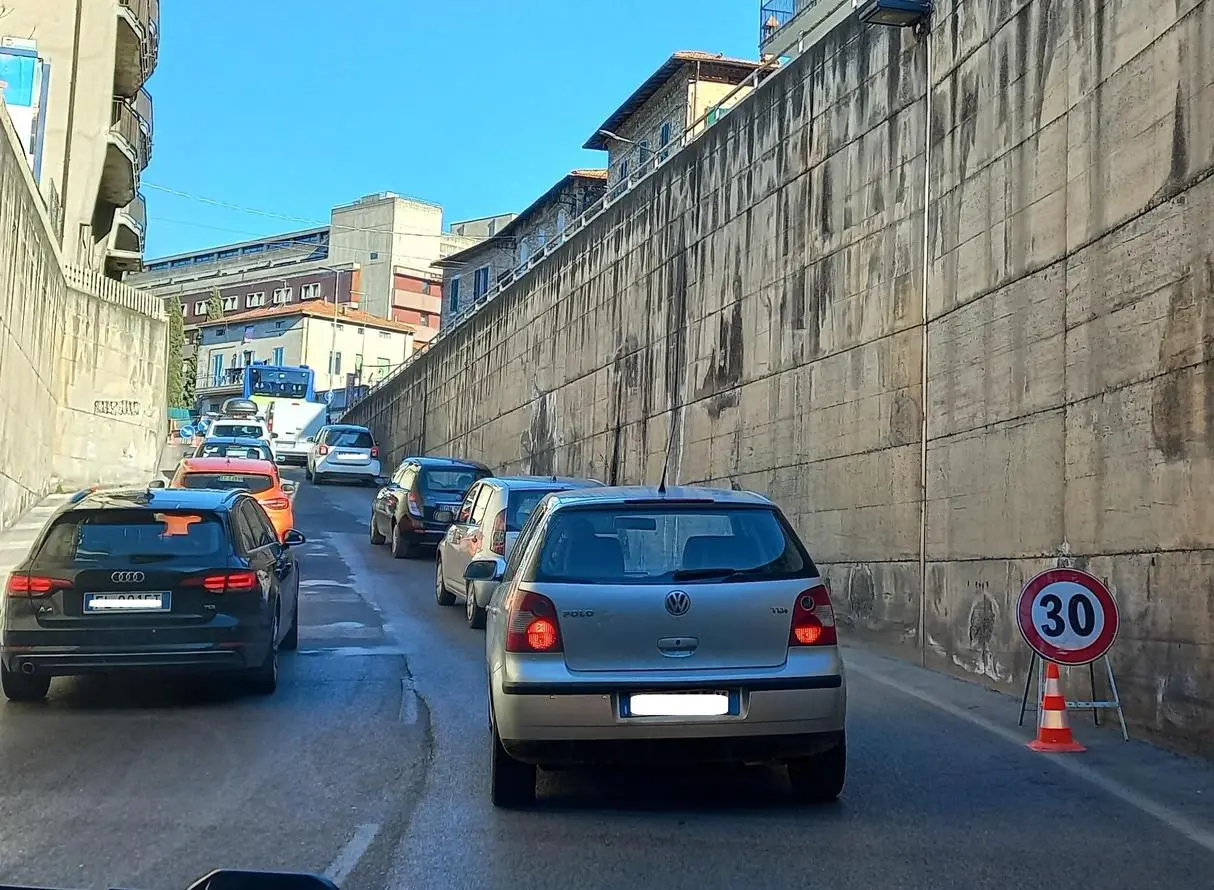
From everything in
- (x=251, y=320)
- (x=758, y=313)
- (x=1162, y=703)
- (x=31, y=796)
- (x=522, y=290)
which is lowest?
(x=31, y=796)

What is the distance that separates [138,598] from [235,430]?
3032cm

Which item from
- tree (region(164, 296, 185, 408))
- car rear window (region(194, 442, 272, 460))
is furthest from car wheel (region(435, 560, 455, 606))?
tree (region(164, 296, 185, 408))

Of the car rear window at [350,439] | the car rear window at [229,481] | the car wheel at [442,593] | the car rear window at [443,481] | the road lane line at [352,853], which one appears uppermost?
the car rear window at [350,439]

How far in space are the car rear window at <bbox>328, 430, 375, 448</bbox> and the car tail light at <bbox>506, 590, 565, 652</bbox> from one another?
108ft

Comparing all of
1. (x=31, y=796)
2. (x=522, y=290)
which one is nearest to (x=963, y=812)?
(x=31, y=796)

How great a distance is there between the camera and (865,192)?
13.8 metres

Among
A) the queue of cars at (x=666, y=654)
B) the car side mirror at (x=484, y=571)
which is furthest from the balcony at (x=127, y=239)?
the queue of cars at (x=666, y=654)

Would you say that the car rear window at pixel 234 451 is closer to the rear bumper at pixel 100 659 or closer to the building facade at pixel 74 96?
the building facade at pixel 74 96

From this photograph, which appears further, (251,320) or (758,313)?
(251,320)

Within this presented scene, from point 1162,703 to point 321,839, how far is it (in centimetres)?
527

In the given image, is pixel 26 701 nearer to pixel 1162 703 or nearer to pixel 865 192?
pixel 1162 703

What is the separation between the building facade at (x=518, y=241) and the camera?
47.6 meters

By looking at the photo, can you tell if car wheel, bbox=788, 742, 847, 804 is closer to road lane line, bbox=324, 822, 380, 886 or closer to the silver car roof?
the silver car roof

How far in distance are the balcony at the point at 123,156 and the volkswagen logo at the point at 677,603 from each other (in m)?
31.8
